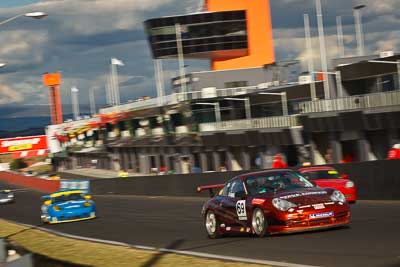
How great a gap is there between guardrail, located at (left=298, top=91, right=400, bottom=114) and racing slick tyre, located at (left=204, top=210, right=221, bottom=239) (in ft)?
69.0

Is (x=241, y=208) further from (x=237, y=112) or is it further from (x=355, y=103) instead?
(x=237, y=112)

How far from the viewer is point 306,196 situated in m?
14.6

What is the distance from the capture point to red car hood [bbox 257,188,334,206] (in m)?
14.4

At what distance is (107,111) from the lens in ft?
328

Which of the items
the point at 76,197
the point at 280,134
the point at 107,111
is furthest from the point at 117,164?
the point at 76,197

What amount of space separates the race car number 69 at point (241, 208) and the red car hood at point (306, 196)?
73 cm

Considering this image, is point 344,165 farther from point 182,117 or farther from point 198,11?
point 198,11

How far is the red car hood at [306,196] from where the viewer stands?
1441cm

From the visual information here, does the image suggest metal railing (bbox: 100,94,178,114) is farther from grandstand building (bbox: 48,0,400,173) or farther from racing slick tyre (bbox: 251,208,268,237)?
racing slick tyre (bbox: 251,208,268,237)

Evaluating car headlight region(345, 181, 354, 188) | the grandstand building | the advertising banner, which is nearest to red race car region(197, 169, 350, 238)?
car headlight region(345, 181, 354, 188)

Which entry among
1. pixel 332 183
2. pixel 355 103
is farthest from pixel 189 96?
pixel 332 183

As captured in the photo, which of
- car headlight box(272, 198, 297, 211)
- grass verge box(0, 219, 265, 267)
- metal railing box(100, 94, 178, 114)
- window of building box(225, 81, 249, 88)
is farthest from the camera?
window of building box(225, 81, 249, 88)

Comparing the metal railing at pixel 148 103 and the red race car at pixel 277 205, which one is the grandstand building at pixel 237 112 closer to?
the metal railing at pixel 148 103

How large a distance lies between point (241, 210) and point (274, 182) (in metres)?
0.87
